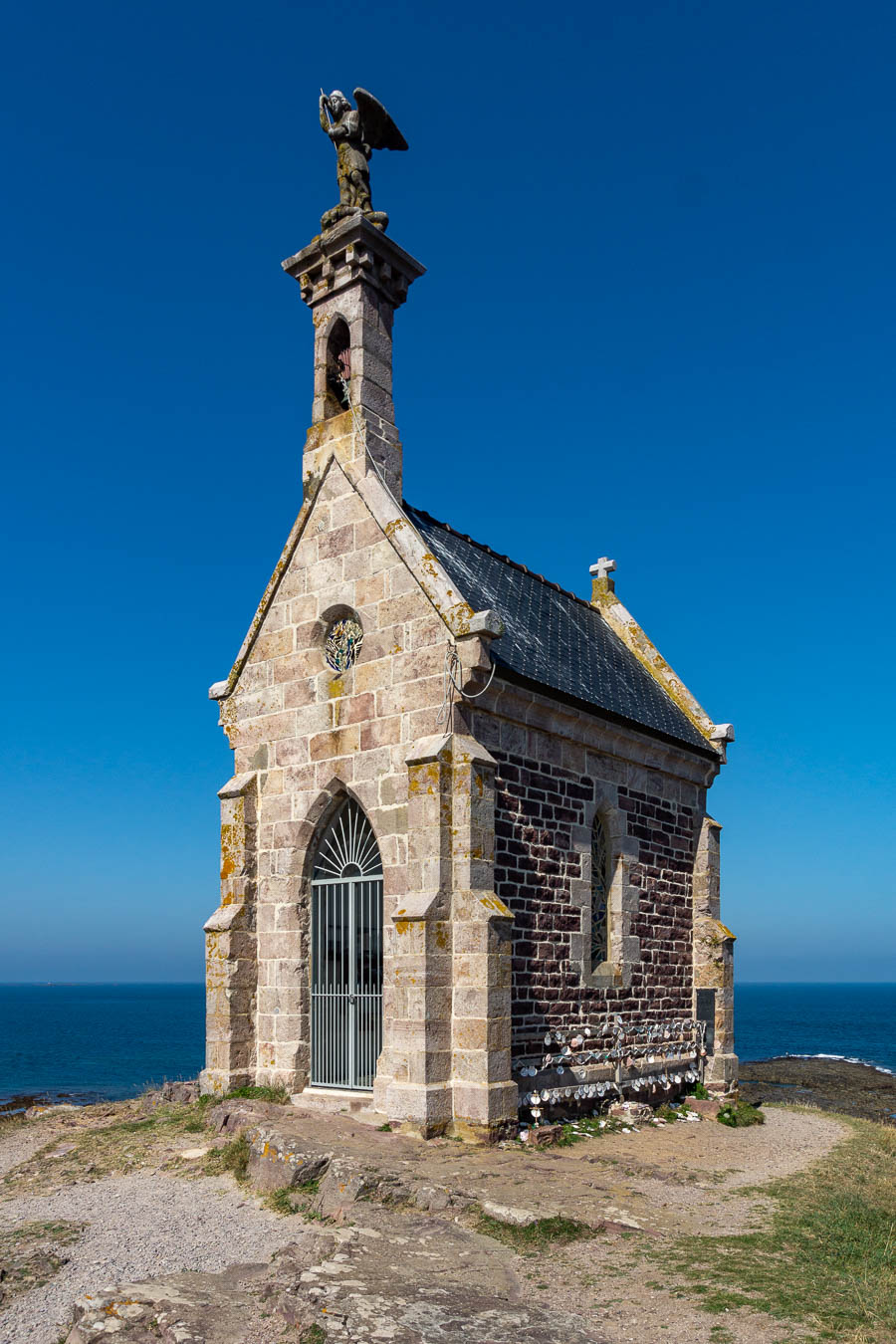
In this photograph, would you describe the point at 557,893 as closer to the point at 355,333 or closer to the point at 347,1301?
the point at 347,1301

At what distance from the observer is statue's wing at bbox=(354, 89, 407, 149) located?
592 inches

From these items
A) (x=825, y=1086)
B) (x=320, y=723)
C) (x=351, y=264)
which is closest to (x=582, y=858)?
(x=320, y=723)

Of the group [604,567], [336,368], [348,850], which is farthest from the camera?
[604,567]

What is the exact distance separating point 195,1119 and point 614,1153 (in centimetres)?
495

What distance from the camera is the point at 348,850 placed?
13.5 meters

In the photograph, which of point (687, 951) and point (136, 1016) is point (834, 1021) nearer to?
point (136, 1016)

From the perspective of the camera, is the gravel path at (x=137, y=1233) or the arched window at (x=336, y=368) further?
the arched window at (x=336, y=368)

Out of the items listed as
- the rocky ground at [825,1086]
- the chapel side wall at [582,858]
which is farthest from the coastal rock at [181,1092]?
the rocky ground at [825,1086]

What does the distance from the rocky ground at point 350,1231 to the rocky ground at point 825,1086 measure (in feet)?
44.1

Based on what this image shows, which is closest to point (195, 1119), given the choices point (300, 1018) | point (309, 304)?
point (300, 1018)

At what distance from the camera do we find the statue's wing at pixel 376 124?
15.0 metres

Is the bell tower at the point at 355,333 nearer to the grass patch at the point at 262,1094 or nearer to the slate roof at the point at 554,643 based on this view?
the slate roof at the point at 554,643

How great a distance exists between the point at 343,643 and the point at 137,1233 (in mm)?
7127

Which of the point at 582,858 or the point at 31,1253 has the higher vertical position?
the point at 582,858
